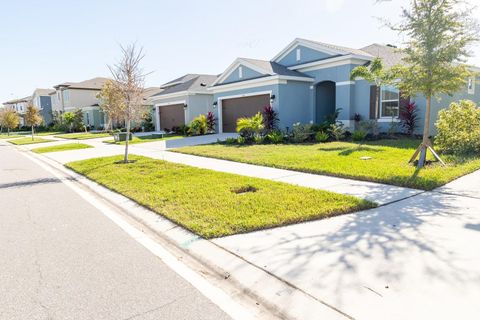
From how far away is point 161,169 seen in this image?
34.4 ft

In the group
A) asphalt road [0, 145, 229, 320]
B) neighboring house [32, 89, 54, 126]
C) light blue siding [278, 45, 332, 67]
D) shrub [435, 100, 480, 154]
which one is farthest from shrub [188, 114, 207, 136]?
neighboring house [32, 89, 54, 126]

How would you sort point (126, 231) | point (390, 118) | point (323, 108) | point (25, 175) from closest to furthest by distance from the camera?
point (126, 231) → point (25, 175) → point (390, 118) → point (323, 108)

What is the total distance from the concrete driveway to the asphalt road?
3.35 ft

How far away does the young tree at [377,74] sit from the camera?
9.95 metres

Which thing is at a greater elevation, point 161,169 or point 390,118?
point 390,118

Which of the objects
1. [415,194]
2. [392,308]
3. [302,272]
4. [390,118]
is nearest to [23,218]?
[302,272]

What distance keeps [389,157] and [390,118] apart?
23.6 ft

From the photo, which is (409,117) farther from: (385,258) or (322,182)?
(385,258)

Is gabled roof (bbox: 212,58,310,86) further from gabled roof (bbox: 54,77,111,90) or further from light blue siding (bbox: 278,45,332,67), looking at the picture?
gabled roof (bbox: 54,77,111,90)

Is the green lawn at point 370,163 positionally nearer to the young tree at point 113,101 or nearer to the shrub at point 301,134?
the shrub at point 301,134

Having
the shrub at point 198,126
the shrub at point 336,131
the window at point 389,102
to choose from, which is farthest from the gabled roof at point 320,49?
the shrub at point 198,126

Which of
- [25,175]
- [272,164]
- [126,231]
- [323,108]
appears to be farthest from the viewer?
[323,108]

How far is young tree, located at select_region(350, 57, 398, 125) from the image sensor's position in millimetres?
9953

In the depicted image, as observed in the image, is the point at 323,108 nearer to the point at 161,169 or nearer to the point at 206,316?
the point at 161,169
